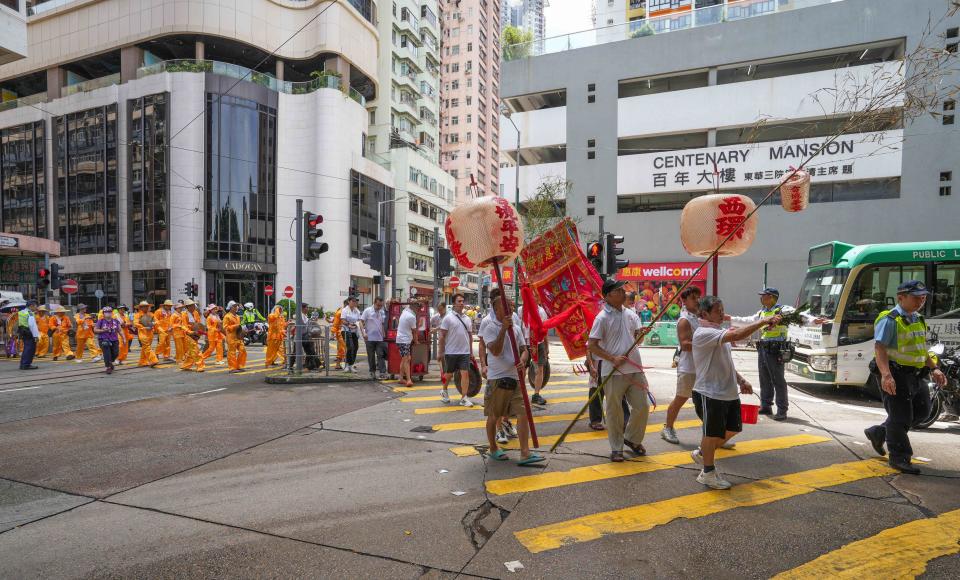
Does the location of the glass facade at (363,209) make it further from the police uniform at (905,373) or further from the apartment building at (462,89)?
the police uniform at (905,373)

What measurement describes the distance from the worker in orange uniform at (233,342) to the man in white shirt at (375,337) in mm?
3679

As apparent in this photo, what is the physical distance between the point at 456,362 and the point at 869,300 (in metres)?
7.04

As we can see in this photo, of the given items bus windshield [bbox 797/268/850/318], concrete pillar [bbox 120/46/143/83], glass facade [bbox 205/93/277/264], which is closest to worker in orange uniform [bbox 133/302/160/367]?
bus windshield [bbox 797/268/850/318]

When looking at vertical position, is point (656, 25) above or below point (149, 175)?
above

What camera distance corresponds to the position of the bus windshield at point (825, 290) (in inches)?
358

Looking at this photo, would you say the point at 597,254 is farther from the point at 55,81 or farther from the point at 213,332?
the point at 55,81

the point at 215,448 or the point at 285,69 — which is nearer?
the point at 215,448

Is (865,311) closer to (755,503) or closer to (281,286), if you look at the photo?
(755,503)

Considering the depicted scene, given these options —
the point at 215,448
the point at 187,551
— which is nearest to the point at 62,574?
the point at 187,551

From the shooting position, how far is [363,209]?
1633 inches

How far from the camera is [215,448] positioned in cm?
605

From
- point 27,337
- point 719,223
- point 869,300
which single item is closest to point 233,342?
point 27,337

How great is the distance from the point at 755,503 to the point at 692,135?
29830mm

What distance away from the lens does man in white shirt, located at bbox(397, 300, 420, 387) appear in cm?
1034
